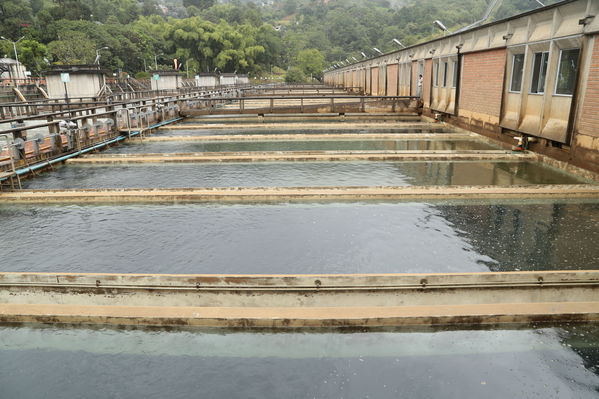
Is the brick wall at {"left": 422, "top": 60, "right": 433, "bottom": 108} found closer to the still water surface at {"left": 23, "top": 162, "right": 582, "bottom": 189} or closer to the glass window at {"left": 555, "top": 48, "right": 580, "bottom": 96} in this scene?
the glass window at {"left": 555, "top": 48, "right": 580, "bottom": 96}

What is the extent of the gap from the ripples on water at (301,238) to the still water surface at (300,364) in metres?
1.35

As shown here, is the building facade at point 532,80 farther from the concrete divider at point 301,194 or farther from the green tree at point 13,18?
the green tree at point 13,18

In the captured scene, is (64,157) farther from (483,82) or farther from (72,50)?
(72,50)

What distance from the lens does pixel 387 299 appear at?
4.93 m

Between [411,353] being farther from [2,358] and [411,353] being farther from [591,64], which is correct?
[591,64]

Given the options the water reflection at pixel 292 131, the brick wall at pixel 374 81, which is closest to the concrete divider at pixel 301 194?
the water reflection at pixel 292 131

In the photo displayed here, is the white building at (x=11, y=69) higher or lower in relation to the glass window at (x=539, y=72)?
higher

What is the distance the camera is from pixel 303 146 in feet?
51.1

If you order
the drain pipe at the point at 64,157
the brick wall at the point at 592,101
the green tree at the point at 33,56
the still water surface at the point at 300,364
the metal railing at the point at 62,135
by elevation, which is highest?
the green tree at the point at 33,56

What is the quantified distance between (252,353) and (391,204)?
16.7ft

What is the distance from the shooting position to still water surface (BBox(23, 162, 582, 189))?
10258mm

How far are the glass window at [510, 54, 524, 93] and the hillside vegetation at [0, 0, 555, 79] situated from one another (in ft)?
146

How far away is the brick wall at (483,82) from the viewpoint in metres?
15.4

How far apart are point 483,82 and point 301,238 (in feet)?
41.4
